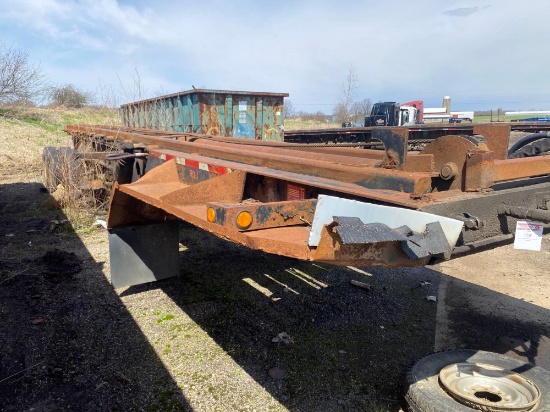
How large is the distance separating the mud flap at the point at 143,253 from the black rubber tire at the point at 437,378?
251 centimetres

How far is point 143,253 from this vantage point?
396 centimetres

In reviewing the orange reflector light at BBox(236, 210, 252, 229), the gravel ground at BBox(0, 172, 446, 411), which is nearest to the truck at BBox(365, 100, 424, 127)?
the gravel ground at BBox(0, 172, 446, 411)

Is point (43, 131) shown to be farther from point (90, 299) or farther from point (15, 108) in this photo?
point (90, 299)

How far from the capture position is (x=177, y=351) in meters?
3.03

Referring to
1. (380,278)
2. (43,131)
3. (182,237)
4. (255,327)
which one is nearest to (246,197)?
(255,327)

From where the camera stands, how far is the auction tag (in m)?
1.87

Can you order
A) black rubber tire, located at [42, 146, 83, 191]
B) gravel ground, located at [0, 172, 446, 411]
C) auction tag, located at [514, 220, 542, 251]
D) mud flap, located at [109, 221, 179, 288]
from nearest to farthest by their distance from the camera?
auction tag, located at [514, 220, 542, 251], gravel ground, located at [0, 172, 446, 411], mud flap, located at [109, 221, 179, 288], black rubber tire, located at [42, 146, 83, 191]

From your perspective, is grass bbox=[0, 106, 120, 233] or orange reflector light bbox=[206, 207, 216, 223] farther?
grass bbox=[0, 106, 120, 233]

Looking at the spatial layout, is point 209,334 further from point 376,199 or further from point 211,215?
point 376,199

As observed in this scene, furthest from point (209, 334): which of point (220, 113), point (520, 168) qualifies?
point (220, 113)

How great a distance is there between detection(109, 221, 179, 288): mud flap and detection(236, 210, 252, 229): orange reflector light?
7.93ft

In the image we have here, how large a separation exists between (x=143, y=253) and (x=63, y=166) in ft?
9.98

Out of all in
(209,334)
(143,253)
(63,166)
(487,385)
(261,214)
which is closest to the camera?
(261,214)

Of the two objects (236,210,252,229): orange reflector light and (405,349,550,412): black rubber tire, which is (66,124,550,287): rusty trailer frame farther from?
(405,349,550,412): black rubber tire
